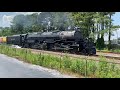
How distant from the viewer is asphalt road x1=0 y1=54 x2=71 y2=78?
24.5 ft

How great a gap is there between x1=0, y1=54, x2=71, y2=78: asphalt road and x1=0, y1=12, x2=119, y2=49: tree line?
2.65 ft

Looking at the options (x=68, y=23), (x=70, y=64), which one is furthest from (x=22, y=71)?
(x=68, y=23)

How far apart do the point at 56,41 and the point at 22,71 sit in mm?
2899

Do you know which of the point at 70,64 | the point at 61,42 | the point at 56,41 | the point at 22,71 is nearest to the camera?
the point at 22,71

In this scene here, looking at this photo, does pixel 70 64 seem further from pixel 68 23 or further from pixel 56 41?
pixel 56 41

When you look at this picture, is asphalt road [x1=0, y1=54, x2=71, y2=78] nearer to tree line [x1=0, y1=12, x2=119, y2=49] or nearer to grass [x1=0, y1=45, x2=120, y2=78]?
grass [x1=0, y1=45, x2=120, y2=78]

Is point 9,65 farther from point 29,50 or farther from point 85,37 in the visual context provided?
point 85,37

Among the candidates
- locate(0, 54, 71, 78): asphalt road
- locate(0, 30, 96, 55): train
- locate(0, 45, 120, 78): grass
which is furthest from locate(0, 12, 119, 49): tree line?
locate(0, 54, 71, 78): asphalt road

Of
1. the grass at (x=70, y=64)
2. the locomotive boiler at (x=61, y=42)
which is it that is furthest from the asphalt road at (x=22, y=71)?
the locomotive boiler at (x=61, y=42)

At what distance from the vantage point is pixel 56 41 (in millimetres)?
10305

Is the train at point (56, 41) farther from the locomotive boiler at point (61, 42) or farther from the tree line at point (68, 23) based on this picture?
the tree line at point (68, 23)
